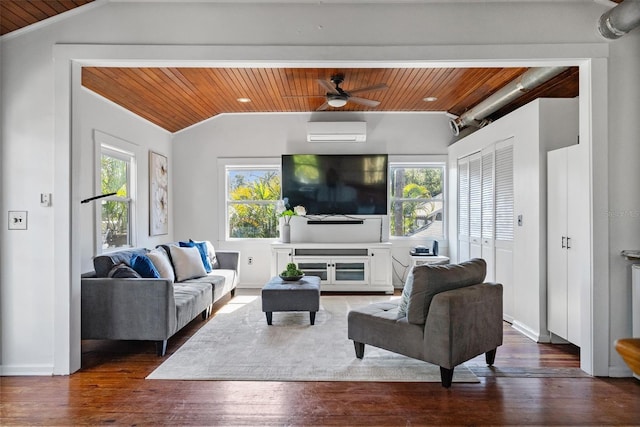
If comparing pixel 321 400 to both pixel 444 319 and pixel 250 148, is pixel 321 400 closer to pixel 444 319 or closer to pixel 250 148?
pixel 444 319

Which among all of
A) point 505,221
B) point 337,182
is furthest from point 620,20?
point 337,182

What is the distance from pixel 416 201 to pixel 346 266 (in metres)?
1.67

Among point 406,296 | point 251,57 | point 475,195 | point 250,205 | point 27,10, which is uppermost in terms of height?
point 27,10

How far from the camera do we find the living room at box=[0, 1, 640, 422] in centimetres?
310

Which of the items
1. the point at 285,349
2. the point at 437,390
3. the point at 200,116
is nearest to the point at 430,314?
the point at 437,390

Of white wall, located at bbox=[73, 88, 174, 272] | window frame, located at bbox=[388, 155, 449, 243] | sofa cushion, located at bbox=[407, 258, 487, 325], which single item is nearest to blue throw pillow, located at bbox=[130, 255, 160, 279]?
white wall, located at bbox=[73, 88, 174, 272]

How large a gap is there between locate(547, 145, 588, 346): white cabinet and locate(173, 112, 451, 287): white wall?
2939 millimetres

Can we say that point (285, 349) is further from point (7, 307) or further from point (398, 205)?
point (398, 205)

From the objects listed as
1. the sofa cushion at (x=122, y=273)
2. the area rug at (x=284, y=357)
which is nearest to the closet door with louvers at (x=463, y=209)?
the area rug at (x=284, y=357)

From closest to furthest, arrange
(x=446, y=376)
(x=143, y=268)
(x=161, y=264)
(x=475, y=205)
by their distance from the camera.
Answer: (x=446, y=376)
(x=143, y=268)
(x=161, y=264)
(x=475, y=205)

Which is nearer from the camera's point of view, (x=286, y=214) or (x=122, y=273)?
(x=122, y=273)

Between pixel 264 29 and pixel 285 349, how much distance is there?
8.73 ft

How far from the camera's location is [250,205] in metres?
6.85

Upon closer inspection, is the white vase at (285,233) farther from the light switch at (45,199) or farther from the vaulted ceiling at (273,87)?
the light switch at (45,199)
